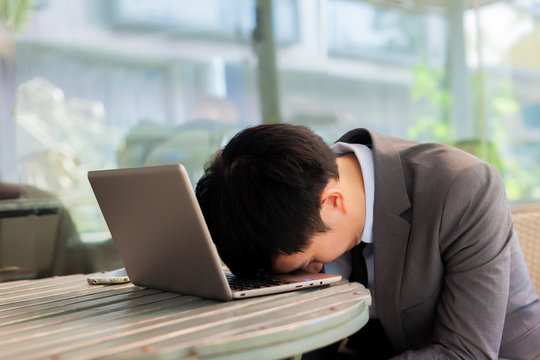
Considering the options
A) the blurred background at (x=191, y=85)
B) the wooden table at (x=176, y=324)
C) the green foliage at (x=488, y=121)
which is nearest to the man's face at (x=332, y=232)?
the wooden table at (x=176, y=324)

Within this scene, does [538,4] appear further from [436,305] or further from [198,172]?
[436,305]

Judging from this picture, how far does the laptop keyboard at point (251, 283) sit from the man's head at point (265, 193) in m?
0.03

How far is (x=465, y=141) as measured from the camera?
4094 millimetres

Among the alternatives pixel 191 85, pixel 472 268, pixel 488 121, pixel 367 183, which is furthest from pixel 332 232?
pixel 488 121

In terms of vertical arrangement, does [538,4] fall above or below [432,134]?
above

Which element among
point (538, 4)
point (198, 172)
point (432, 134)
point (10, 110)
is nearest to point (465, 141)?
point (432, 134)

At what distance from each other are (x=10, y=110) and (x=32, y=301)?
1482 millimetres

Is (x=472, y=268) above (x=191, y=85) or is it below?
below

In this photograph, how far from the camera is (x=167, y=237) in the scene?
106 cm

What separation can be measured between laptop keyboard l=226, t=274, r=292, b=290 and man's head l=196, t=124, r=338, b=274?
0.03m

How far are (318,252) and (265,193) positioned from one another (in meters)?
0.24

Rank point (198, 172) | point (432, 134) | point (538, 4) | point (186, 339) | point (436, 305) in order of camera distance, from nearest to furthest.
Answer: point (186, 339)
point (436, 305)
point (198, 172)
point (432, 134)
point (538, 4)

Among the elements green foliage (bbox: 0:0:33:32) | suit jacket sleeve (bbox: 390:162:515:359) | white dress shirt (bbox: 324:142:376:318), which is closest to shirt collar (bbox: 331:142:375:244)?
white dress shirt (bbox: 324:142:376:318)

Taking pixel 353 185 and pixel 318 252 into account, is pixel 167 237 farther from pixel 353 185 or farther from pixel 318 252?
pixel 353 185
